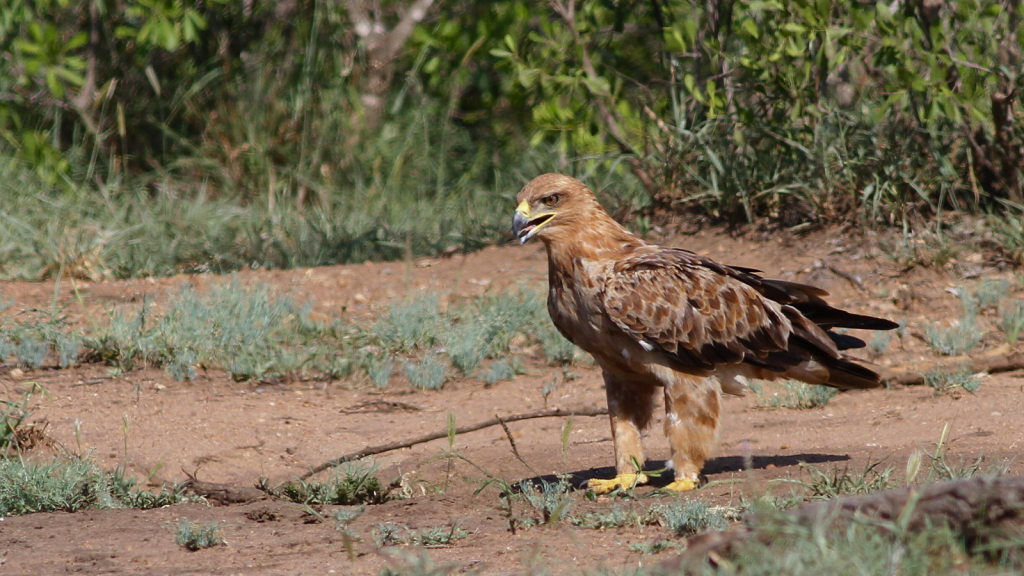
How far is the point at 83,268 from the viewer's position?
784 cm

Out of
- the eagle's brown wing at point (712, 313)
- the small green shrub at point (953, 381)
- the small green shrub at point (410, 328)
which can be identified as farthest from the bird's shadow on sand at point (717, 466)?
the small green shrub at point (410, 328)

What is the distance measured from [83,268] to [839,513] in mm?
6367

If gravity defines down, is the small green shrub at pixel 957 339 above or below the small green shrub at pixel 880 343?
above

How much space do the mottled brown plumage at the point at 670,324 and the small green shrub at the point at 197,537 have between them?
5.13ft

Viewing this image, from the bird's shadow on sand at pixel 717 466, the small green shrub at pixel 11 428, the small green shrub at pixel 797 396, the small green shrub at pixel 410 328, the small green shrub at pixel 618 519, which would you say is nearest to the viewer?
the small green shrub at pixel 618 519

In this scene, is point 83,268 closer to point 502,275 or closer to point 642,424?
point 502,275

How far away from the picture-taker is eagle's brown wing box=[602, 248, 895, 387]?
4602mm

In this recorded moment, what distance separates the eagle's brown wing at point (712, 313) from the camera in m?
4.60

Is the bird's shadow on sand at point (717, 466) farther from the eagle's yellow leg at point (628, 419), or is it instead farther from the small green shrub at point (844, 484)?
the small green shrub at point (844, 484)

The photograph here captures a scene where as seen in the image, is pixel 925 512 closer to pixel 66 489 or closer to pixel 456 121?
pixel 66 489

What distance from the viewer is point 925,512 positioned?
2.77 m

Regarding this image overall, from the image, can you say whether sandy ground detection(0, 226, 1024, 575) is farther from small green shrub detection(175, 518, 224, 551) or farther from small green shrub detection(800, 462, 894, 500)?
small green shrub detection(800, 462, 894, 500)

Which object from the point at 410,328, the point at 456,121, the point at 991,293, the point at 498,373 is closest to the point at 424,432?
the point at 498,373

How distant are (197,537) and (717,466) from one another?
2415mm
